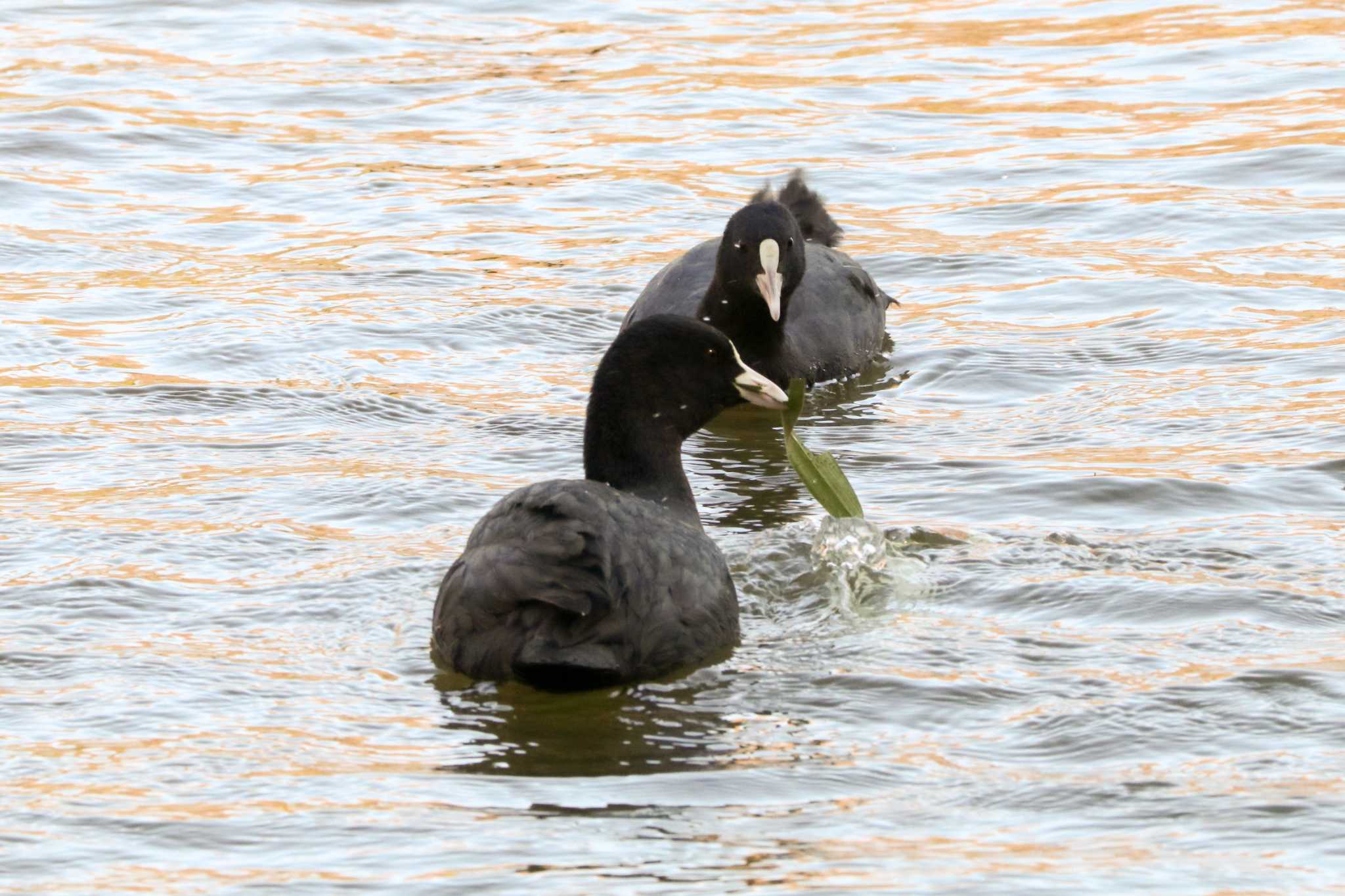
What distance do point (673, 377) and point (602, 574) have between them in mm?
1204

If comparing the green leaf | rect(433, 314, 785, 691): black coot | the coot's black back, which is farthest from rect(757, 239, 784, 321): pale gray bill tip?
the coot's black back

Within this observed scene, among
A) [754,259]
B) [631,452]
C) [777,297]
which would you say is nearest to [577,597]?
[631,452]

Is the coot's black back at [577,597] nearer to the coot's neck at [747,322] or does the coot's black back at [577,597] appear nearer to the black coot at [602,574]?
the black coot at [602,574]

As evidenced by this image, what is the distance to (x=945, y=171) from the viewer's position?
13.3 metres

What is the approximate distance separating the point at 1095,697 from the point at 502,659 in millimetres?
1553

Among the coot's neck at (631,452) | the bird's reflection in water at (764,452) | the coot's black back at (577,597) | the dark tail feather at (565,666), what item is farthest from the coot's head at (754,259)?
the dark tail feather at (565,666)

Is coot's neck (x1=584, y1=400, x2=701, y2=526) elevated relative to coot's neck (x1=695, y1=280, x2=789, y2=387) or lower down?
elevated

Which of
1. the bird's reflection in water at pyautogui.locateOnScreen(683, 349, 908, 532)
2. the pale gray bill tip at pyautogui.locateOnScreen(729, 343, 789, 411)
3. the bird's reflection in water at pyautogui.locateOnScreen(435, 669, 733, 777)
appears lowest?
the bird's reflection in water at pyautogui.locateOnScreen(683, 349, 908, 532)

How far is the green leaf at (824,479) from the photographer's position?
7508mm

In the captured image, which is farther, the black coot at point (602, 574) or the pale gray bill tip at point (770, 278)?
the pale gray bill tip at point (770, 278)

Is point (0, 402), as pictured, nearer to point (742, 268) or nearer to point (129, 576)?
point (129, 576)

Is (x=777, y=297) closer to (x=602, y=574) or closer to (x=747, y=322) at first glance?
(x=747, y=322)

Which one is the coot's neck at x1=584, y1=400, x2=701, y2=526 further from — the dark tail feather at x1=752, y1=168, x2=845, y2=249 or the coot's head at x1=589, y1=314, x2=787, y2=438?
the dark tail feather at x1=752, y1=168, x2=845, y2=249

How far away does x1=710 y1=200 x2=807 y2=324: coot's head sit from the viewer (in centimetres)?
953
